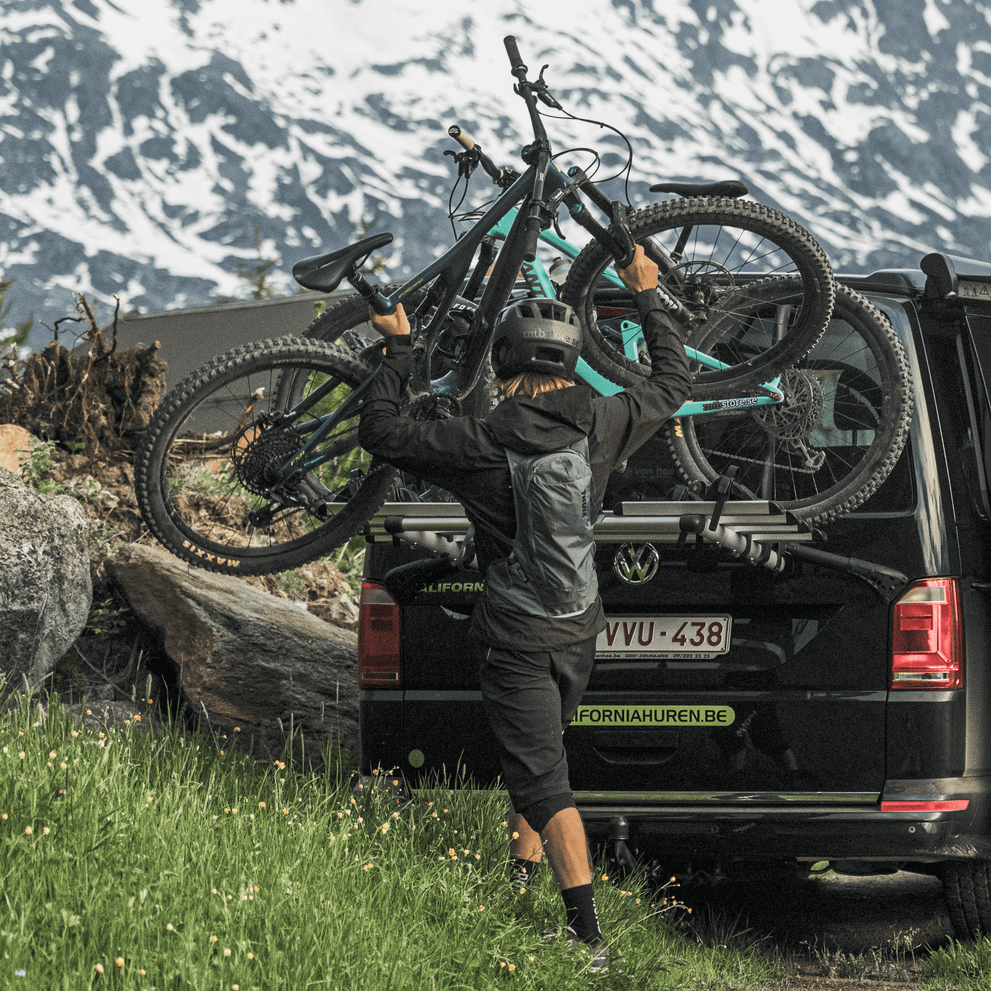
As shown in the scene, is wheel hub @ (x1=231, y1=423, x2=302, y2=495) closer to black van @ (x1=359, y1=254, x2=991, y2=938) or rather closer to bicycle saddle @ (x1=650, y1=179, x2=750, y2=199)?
black van @ (x1=359, y1=254, x2=991, y2=938)

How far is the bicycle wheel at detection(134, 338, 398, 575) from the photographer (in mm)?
4133

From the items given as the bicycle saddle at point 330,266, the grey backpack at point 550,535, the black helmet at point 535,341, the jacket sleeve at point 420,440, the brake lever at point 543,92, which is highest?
the brake lever at point 543,92

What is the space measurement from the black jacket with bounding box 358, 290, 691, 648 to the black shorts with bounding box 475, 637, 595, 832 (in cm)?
6

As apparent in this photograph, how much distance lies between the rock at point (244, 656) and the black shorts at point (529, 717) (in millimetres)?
2390

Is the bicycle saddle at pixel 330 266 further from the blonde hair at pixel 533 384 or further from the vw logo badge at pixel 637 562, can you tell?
the vw logo badge at pixel 637 562

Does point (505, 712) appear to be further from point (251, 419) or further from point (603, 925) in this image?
point (251, 419)

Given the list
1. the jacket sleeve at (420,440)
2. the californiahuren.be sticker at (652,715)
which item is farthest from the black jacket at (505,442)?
the californiahuren.be sticker at (652,715)

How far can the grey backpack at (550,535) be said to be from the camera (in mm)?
3324

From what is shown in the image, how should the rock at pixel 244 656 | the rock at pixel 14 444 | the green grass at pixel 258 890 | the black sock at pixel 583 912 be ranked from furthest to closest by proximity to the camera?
the rock at pixel 14 444 → the rock at pixel 244 656 → the black sock at pixel 583 912 → the green grass at pixel 258 890

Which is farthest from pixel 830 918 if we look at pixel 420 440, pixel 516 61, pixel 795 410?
pixel 516 61

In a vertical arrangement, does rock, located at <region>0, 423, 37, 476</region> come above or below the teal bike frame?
below

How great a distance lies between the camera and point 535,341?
343 centimetres

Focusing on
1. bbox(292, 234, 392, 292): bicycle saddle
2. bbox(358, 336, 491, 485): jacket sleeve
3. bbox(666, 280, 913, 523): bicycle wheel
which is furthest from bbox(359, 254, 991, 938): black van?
bbox(292, 234, 392, 292): bicycle saddle

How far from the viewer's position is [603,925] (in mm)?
3658
